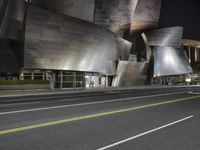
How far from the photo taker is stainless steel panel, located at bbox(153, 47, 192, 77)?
53678 millimetres

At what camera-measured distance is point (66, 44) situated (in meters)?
32.8

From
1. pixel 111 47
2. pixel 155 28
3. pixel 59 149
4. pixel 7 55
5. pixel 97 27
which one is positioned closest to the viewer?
pixel 59 149

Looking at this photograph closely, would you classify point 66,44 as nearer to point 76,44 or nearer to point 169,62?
point 76,44

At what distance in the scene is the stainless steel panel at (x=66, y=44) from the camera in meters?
29.7

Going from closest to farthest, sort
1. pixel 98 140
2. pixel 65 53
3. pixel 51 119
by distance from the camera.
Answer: pixel 98 140, pixel 51 119, pixel 65 53

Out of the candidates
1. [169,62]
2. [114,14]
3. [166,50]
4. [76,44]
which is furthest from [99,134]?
[169,62]

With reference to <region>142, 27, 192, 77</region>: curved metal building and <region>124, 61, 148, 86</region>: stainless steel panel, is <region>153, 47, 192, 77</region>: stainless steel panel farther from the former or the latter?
<region>124, 61, 148, 86</region>: stainless steel panel

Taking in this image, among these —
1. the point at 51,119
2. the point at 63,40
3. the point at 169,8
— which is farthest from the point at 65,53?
the point at 169,8

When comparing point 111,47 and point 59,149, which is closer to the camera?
point 59,149

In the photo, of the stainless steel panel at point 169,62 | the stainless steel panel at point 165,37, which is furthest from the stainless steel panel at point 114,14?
the stainless steel panel at point 169,62

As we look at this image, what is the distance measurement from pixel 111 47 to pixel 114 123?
110 ft

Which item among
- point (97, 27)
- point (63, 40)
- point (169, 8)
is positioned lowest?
point (63, 40)

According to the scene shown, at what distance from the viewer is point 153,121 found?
301 inches

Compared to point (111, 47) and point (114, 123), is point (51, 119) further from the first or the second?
point (111, 47)
